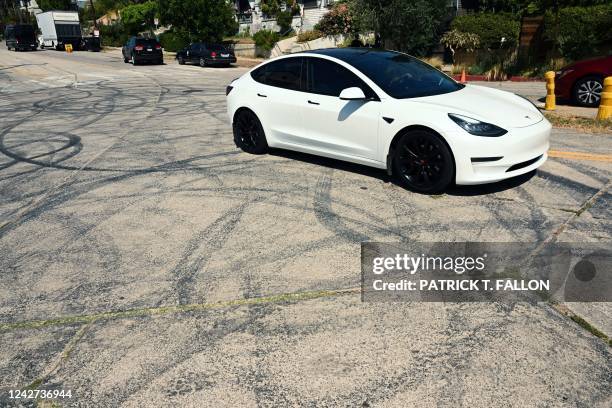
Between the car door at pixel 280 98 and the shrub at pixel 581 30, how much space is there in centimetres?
1355

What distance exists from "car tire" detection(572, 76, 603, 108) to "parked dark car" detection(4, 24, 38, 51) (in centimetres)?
4849

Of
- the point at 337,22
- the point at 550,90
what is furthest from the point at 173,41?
the point at 550,90

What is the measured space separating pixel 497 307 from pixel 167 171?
509 centimetres

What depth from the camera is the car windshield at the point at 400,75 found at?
5961 millimetres

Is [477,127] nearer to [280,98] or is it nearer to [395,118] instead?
[395,118]

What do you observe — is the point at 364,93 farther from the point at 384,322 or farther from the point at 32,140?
the point at 32,140

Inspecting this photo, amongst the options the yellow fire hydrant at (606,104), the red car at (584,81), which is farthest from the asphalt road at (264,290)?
the red car at (584,81)

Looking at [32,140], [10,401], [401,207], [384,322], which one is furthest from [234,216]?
[32,140]

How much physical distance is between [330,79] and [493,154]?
2.35 meters

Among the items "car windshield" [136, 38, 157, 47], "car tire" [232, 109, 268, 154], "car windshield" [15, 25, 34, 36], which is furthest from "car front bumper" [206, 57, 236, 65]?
"car windshield" [15, 25, 34, 36]

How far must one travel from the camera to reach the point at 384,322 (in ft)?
11.4

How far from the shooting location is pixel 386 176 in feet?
21.2

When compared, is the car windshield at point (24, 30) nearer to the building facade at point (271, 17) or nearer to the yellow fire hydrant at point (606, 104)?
the building facade at point (271, 17)

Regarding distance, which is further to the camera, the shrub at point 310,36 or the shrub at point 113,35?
the shrub at point 113,35
